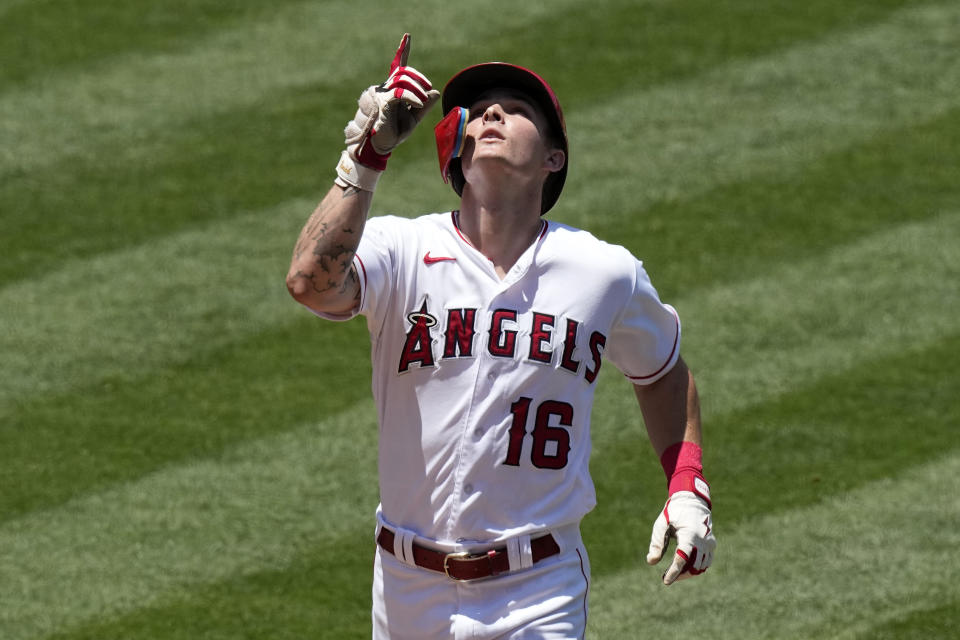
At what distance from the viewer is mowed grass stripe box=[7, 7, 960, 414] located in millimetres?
7914

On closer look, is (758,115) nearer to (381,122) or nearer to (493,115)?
(493,115)

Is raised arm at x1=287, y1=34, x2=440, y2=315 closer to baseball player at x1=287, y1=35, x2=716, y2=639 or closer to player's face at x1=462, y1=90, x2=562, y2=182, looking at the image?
baseball player at x1=287, y1=35, x2=716, y2=639

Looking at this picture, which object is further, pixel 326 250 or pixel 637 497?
A: pixel 637 497

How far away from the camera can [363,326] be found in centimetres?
846

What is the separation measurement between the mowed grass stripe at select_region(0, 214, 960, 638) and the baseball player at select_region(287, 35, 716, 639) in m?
2.28

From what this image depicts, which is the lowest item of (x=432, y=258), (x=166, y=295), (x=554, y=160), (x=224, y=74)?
(x=166, y=295)

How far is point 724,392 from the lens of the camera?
7711mm

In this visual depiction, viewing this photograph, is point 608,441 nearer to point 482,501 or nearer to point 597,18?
point 482,501

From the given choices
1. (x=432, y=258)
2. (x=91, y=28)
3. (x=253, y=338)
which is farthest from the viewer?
(x=91, y=28)

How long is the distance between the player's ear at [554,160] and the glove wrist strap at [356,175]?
0.77 meters

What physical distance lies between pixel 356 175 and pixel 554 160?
34.3 inches

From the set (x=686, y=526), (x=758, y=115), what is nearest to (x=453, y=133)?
(x=686, y=526)

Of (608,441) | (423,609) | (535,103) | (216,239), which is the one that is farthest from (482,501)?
(216,239)

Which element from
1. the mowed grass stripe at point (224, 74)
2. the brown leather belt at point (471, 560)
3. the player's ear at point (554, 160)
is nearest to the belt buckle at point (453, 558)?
the brown leather belt at point (471, 560)
